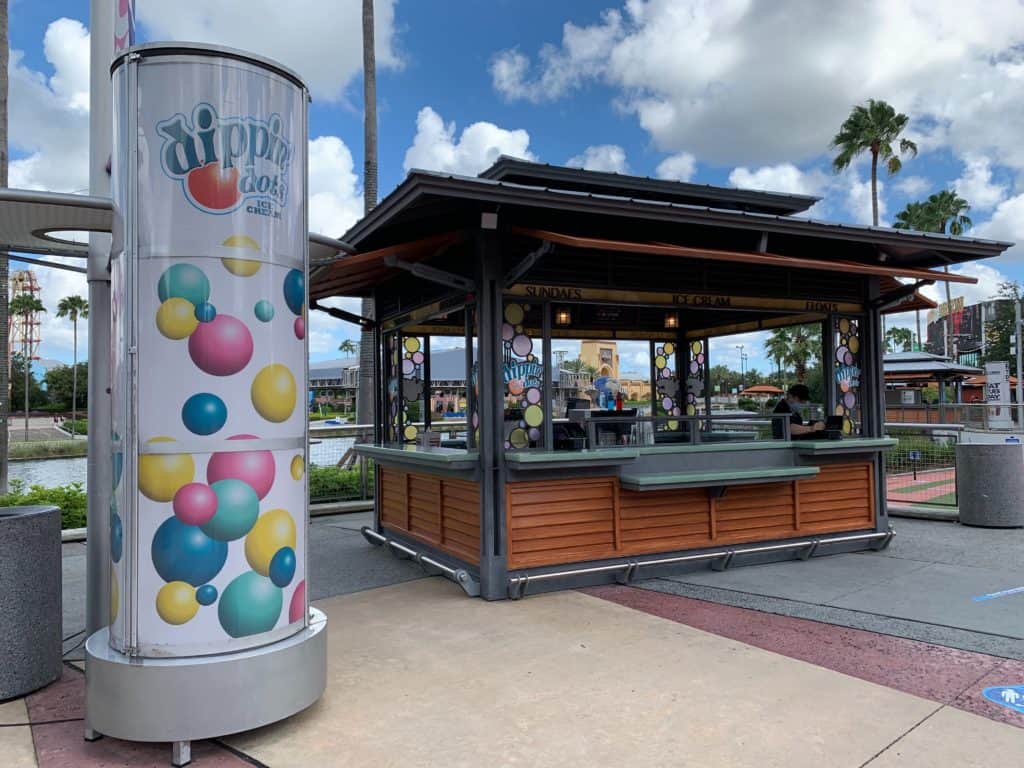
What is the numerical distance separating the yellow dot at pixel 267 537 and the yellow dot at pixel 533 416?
3214mm

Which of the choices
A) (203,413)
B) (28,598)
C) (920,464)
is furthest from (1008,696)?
(920,464)

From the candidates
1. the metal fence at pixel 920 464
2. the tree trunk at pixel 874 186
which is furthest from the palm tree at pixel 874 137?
the metal fence at pixel 920 464

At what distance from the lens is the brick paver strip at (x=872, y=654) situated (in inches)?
158

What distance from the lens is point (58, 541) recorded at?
4281 millimetres

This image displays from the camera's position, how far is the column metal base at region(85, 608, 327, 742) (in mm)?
3273

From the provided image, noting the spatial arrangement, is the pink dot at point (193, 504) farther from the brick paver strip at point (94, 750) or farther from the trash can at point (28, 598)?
the trash can at point (28, 598)

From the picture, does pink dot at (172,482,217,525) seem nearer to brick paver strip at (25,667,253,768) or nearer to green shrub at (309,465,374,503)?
brick paver strip at (25,667,253,768)

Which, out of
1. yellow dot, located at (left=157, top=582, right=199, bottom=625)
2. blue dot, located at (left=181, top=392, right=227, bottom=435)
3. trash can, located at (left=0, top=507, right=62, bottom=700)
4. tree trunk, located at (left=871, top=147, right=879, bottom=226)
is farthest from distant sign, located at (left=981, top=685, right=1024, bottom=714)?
tree trunk, located at (left=871, top=147, right=879, bottom=226)

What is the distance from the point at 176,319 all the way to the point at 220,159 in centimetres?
77

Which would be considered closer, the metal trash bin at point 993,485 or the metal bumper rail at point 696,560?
the metal bumper rail at point 696,560

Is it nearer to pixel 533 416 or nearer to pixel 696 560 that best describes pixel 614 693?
pixel 533 416

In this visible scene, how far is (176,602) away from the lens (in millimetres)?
3377

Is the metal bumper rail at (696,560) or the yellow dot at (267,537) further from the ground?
the yellow dot at (267,537)

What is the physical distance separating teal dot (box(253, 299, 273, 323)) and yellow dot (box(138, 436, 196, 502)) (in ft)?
2.38
